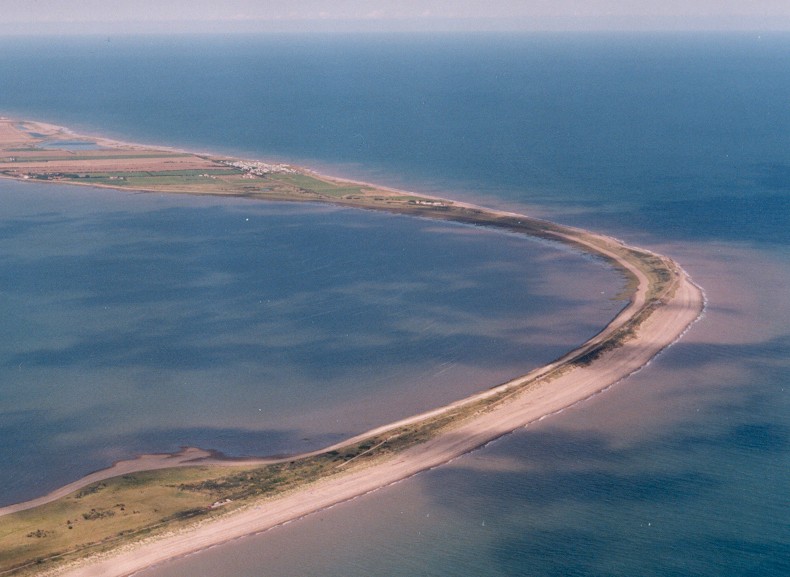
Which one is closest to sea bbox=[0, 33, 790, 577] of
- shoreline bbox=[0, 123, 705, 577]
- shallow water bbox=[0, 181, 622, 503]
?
shallow water bbox=[0, 181, 622, 503]

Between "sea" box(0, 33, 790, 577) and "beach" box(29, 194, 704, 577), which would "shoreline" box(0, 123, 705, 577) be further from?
"sea" box(0, 33, 790, 577)

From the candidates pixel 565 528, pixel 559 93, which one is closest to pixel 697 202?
pixel 565 528

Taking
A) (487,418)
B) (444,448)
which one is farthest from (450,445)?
(487,418)

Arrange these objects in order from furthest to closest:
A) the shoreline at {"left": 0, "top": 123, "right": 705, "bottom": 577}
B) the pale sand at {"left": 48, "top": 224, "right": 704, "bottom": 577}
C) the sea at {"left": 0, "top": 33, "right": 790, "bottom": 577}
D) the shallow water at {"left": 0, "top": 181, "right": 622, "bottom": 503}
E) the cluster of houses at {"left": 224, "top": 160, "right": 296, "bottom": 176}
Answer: the cluster of houses at {"left": 224, "top": 160, "right": 296, "bottom": 176} → the shallow water at {"left": 0, "top": 181, "right": 622, "bottom": 503} → the sea at {"left": 0, "top": 33, "right": 790, "bottom": 577} → the shoreline at {"left": 0, "top": 123, "right": 705, "bottom": 577} → the pale sand at {"left": 48, "top": 224, "right": 704, "bottom": 577}

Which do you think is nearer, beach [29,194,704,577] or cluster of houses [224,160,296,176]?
beach [29,194,704,577]

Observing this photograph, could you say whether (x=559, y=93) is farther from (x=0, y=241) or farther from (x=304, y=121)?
(x=0, y=241)

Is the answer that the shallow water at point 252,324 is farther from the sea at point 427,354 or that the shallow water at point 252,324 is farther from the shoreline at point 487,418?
the shoreline at point 487,418
